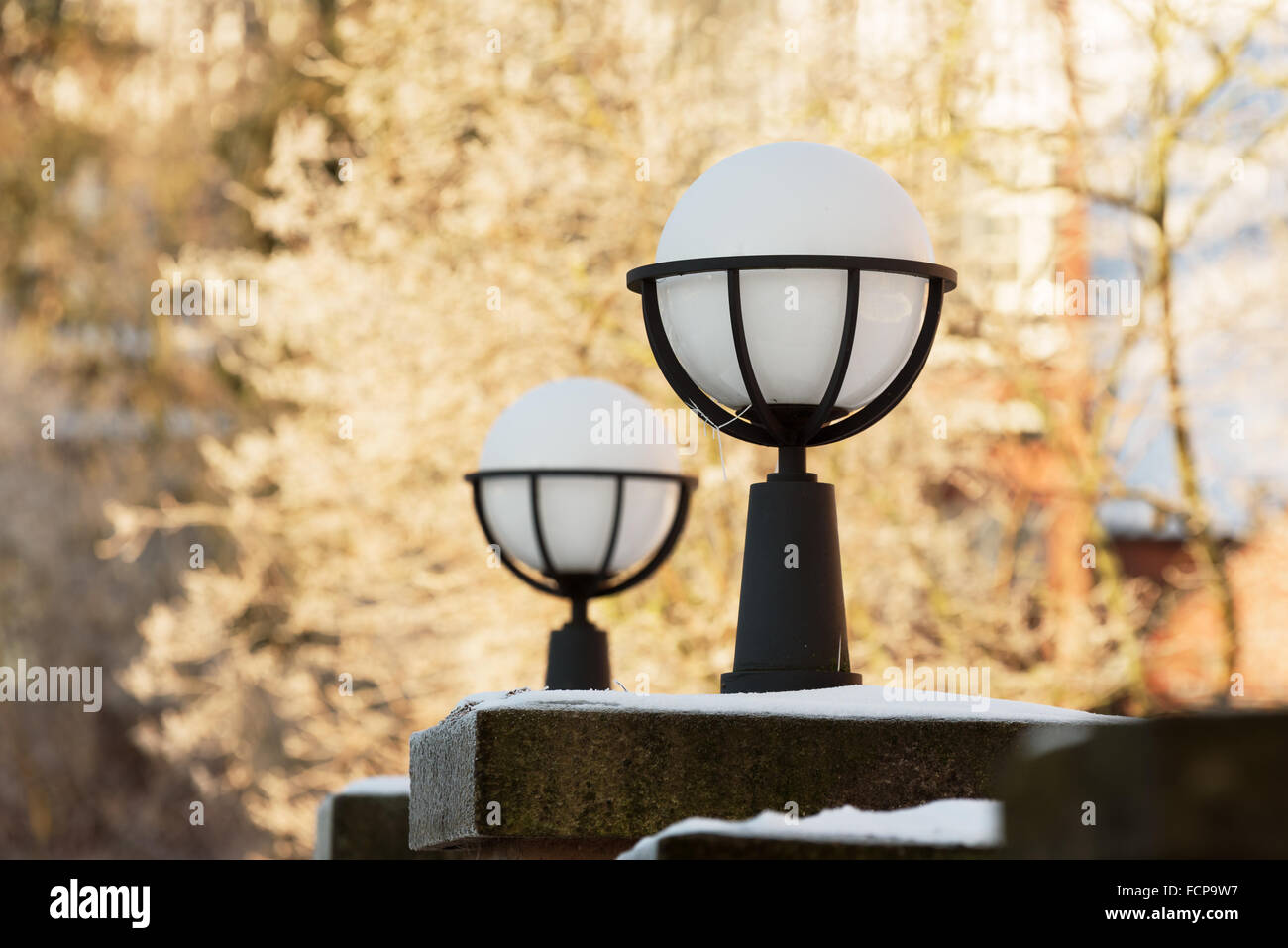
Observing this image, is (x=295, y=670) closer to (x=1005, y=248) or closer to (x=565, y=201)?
(x=565, y=201)

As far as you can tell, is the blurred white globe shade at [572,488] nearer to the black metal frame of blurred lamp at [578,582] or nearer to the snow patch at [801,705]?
the black metal frame of blurred lamp at [578,582]

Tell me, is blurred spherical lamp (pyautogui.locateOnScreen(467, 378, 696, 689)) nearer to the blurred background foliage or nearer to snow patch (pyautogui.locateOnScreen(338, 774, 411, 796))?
snow patch (pyautogui.locateOnScreen(338, 774, 411, 796))

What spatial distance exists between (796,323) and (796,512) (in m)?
0.43

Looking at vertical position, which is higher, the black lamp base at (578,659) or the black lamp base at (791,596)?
the black lamp base at (791,596)

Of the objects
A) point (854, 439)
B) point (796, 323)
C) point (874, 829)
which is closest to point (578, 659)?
point (796, 323)

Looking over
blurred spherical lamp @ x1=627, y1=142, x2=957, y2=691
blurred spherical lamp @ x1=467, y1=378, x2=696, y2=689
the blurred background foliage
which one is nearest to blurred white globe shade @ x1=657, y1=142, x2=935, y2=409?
blurred spherical lamp @ x1=627, y1=142, x2=957, y2=691

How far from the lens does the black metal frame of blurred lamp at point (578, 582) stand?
570 centimetres

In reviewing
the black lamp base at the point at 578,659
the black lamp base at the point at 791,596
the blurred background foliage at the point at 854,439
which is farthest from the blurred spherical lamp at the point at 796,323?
the blurred background foliage at the point at 854,439

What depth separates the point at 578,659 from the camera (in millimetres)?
5730

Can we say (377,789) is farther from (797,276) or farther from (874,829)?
(874,829)

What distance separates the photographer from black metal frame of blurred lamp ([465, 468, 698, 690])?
224 inches

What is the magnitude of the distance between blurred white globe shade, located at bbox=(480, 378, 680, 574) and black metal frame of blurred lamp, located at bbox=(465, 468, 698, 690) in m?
0.02
